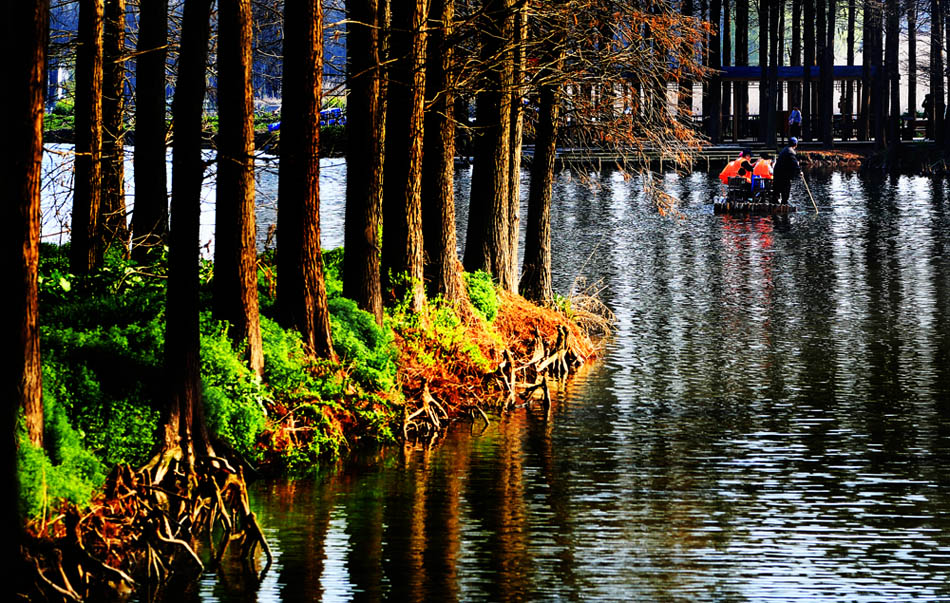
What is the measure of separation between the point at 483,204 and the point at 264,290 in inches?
188

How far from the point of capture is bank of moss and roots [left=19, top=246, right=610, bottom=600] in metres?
11.0

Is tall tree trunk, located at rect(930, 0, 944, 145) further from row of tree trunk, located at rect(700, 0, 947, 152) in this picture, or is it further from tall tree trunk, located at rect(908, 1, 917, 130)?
tall tree trunk, located at rect(908, 1, 917, 130)

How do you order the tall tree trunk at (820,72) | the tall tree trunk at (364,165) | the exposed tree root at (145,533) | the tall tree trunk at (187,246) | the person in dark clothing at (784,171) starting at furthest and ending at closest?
the tall tree trunk at (820,72) < the person in dark clothing at (784,171) < the tall tree trunk at (364,165) < the tall tree trunk at (187,246) < the exposed tree root at (145,533)

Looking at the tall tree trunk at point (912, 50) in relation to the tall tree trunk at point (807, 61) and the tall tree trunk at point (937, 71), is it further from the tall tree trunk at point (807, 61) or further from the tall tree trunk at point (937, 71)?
the tall tree trunk at point (807, 61)

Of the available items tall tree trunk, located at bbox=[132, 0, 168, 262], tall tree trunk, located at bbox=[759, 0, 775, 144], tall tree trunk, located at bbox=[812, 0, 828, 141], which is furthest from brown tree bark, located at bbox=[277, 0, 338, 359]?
tall tree trunk, located at bbox=[812, 0, 828, 141]

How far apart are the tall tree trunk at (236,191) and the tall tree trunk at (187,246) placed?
164cm

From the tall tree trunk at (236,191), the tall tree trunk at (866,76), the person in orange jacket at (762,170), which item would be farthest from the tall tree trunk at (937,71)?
the tall tree trunk at (236,191)

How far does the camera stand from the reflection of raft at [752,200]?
144 feet

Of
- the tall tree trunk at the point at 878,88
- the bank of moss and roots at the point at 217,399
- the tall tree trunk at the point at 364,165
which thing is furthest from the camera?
the tall tree trunk at the point at 878,88

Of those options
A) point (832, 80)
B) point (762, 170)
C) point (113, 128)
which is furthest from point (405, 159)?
point (832, 80)

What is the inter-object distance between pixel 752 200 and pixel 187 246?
33351 mm

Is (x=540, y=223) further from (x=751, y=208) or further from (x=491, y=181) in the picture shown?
(x=751, y=208)

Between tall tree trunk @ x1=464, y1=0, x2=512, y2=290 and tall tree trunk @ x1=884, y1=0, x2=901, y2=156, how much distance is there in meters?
45.6

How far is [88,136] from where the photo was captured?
19641 millimetres
